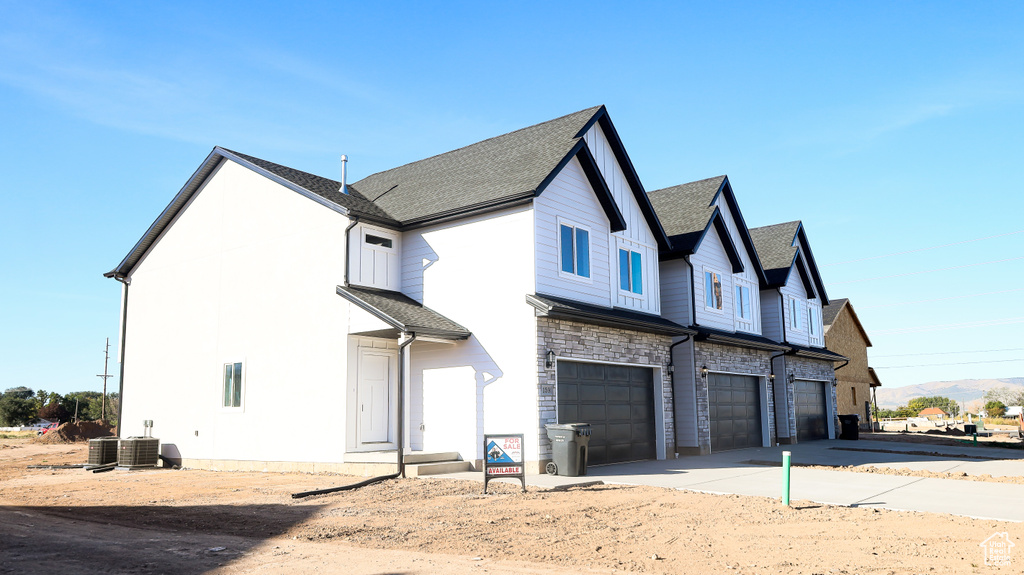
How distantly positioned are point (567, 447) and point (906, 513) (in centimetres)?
621

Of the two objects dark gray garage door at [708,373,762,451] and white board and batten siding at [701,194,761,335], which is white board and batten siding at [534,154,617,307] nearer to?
dark gray garage door at [708,373,762,451]

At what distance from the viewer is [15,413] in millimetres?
62062

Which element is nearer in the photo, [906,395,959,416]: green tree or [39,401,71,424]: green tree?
[39,401,71,424]: green tree

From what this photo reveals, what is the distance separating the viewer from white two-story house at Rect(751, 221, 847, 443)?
27766 millimetres

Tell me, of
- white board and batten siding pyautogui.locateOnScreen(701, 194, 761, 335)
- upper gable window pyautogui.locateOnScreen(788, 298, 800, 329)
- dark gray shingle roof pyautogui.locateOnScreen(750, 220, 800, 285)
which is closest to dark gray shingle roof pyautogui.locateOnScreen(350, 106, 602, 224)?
white board and batten siding pyautogui.locateOnScreen(701, 194, 761, 335)

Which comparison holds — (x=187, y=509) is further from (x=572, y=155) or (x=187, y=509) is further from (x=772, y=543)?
(x=572, y=155)

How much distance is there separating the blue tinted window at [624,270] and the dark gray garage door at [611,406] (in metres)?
2.19

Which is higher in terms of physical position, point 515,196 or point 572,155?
point 572,155

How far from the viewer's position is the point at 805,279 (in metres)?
31.2

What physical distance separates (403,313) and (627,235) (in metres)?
6.85

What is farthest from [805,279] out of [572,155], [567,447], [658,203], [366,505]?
[366,505]

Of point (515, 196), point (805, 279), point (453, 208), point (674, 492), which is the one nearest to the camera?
point (674, 492)

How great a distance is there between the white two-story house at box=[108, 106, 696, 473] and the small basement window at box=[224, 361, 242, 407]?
0.30ft

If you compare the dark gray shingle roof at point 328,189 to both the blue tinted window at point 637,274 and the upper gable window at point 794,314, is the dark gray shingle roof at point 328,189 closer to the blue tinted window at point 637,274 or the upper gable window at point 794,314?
the blue tinted window at point 637,274
